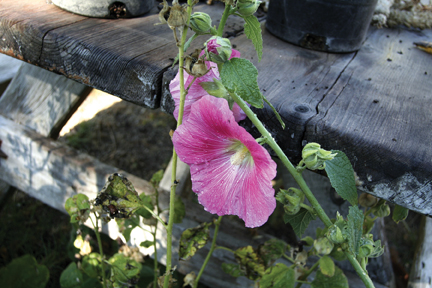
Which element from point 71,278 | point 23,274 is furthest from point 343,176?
point 23,274

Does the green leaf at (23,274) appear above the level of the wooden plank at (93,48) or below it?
below

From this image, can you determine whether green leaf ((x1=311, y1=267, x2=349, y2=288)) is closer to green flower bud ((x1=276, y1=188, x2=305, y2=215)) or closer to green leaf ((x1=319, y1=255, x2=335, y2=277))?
green leaf ((x1=319, y1=255, x2=335, y2=277))

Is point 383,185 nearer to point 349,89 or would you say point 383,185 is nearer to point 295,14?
point 349,89

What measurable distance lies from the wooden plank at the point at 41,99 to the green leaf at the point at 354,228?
0.91m

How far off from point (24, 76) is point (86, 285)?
70 cm

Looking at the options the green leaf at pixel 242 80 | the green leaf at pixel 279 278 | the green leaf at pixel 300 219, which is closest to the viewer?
the green leaf at pixel 242 80

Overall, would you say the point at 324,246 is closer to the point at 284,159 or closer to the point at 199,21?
the point at 284,159

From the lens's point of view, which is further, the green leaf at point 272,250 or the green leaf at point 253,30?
the green leaf at point 272,250

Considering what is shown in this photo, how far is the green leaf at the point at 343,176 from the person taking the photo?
0.46 metres

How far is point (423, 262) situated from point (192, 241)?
0.69 meters

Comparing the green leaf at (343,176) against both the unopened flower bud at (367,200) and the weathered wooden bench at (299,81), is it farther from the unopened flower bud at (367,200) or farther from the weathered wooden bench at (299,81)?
the unopened flower bud at (367,200)

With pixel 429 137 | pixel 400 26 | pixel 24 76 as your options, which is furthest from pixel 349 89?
pixel 24 76

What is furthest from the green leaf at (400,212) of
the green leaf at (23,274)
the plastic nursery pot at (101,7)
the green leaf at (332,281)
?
the green leaf at (23,274)

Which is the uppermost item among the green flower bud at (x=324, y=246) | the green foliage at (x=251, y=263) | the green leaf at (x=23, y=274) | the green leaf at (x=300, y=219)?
the green leaf at (x=300, y=219)
